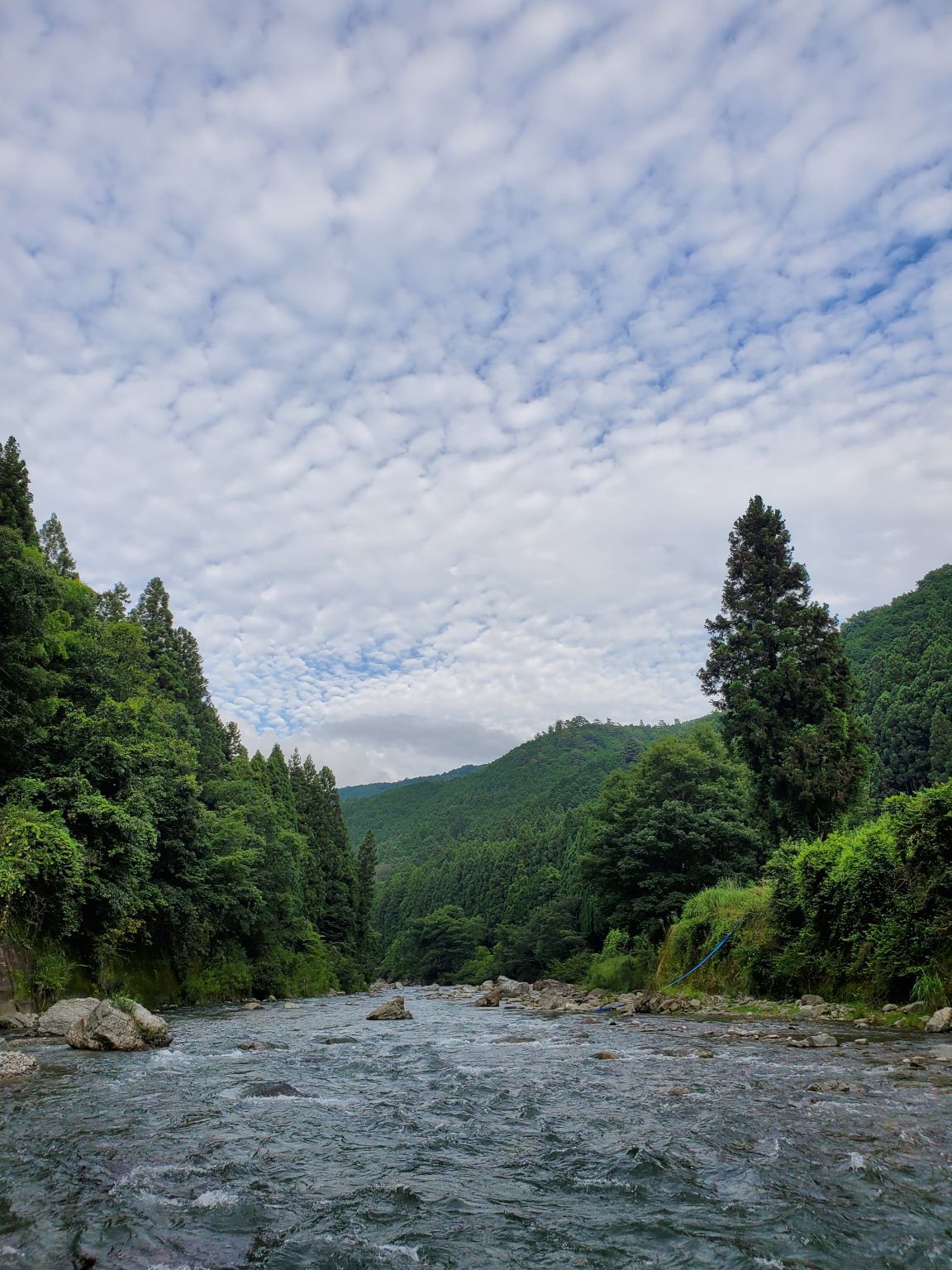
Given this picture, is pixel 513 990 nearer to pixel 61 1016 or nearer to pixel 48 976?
pixel 48 976

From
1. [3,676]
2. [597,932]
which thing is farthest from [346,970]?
[3,676]

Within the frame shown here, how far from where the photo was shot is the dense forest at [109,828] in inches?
786

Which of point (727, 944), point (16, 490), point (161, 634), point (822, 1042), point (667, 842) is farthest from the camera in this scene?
point (161, 634)

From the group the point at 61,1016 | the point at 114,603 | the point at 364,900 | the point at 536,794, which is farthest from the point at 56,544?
the point at 536,794

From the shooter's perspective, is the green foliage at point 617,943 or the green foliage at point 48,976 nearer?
the green foliage at point 48,976

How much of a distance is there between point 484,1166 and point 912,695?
8840cm

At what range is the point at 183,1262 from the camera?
164 inches

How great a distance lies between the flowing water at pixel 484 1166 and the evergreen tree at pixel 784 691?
15.3m

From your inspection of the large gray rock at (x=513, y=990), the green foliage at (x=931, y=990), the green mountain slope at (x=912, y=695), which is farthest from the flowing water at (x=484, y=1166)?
the green mountain slope at (x=912, y=695)

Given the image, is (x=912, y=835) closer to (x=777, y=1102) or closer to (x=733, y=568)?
(x=777, y=1102)

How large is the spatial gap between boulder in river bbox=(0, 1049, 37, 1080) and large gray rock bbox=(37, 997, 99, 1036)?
15.7 ft

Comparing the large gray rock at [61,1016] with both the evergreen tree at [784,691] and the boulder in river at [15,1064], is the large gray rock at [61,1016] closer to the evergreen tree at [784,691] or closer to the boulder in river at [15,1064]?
the boulder in river at [15,1064]

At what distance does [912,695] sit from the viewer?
262ft

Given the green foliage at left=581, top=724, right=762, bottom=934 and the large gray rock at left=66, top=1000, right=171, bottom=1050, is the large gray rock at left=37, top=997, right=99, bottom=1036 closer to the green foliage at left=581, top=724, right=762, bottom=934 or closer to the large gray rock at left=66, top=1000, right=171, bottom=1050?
the large gray rock at left=66, top=1000, right=171, bottom=1050
